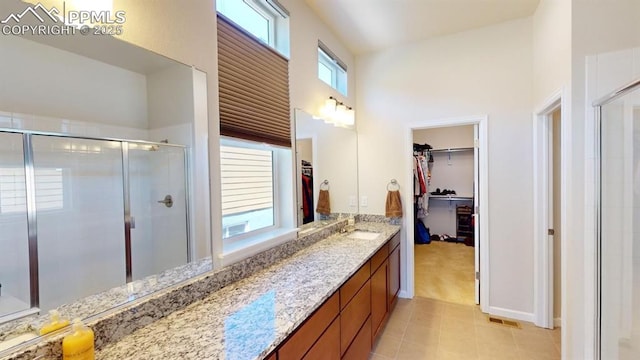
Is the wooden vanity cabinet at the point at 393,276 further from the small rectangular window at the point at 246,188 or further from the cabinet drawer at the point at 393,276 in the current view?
the small rectangular window at the point at 246,188

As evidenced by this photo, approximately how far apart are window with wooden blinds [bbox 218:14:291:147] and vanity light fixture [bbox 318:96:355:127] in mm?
629

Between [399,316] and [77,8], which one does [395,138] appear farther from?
[77,8]

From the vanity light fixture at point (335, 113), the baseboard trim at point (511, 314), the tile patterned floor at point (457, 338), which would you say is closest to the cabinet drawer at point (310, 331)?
the tile patterned floor at point (457, 338)

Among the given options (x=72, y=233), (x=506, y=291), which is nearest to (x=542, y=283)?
(x=506, y=291)

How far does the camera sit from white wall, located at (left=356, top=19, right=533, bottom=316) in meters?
2.73

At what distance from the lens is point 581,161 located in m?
1.77

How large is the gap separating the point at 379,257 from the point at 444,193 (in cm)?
405

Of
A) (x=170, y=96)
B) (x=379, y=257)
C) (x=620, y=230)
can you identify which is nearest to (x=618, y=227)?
(x=620, y=230)

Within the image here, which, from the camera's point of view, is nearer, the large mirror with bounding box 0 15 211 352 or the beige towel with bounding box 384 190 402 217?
the large mirror with bounding box 0 15 211 352

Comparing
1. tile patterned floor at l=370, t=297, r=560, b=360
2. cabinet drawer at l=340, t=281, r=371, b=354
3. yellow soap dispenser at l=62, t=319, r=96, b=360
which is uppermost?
yellow soap dispenser at l=62, t=319, r=96, b=360

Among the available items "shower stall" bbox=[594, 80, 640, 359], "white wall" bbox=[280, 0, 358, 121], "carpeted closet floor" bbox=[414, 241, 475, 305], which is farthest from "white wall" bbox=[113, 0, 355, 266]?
"carpeted closet floor" bbox=[414, 241, 475, 305]

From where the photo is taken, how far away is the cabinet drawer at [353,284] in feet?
5.46

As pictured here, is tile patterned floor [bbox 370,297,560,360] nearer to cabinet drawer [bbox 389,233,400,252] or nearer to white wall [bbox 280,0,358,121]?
cabinet drawer [bbox 389,233,400,252]

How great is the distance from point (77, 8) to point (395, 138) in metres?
2.92
